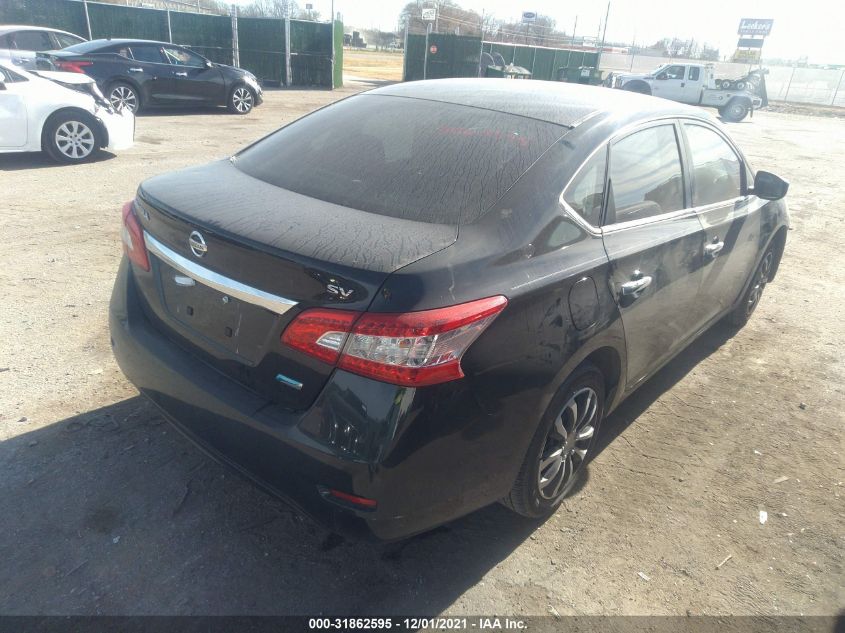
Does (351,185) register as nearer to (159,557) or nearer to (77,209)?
(159,557)

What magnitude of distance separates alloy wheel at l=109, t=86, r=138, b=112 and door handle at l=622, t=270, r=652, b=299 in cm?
1261

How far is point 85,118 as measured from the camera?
26.6ft

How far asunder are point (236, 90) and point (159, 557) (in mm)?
13911

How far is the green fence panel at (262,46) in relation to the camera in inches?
849

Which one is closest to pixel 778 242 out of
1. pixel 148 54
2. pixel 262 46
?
pixel 148 54

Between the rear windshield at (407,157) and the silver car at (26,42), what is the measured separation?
12.0 metres

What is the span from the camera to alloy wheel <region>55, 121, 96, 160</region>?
7980 mm

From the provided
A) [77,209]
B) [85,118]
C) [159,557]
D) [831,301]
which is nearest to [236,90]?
[85,118]

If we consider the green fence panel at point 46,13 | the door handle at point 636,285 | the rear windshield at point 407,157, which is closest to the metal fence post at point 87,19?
the green fence panel at point 46,13

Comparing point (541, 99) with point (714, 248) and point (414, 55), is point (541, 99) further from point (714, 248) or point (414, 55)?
point (414, 55)

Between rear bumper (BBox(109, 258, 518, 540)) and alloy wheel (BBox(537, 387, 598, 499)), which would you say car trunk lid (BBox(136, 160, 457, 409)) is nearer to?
rear bumper (BBox(109, 258, 518, 540))

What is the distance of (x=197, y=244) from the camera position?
218cm

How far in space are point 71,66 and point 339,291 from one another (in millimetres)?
12754

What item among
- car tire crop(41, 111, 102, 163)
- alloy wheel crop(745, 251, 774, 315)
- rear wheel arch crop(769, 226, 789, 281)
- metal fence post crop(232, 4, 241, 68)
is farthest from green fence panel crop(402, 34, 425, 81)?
alloy wheel crop(745, 251, 774, 315)
